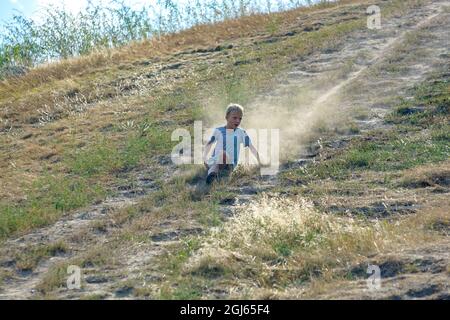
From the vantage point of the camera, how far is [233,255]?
6.66 metres

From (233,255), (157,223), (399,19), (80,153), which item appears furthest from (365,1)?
(233,255)

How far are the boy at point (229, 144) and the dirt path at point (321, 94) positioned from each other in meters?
0.53

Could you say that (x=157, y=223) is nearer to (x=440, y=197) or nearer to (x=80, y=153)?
(x=440, y=197)

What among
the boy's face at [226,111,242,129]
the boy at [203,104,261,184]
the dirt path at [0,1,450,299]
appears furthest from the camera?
the boy's face at [226,111,242,129]

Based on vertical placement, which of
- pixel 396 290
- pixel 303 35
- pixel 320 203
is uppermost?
pixel 303 35

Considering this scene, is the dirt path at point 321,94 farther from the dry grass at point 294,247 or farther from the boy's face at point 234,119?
the boy's face at point 234,119

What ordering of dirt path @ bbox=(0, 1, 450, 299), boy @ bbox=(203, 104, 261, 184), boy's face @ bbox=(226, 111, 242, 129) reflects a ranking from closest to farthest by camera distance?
1. dirt path @ bbox=(0, 1, 450, 299)
2. boy @ bbox=(203, 104, 261, 184)
3. boy's face @ bbox=(226, 111, 242, 129)

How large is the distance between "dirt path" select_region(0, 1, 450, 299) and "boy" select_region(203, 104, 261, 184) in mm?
525

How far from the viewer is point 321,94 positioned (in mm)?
13766

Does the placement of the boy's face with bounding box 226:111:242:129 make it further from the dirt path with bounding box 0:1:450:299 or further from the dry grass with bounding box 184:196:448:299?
the dry grass with bounding box 184:196:448:299

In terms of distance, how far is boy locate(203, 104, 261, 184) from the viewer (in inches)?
391

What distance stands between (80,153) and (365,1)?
1136 cm

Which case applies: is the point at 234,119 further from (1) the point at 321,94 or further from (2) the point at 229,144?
(1) the point at 321,94

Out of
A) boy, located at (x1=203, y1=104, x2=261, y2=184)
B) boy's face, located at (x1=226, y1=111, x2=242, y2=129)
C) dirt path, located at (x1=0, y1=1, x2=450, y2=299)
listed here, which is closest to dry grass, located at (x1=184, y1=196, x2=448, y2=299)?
dirt path, located at (x1=0, y1=1, x2=450, y2=299)
